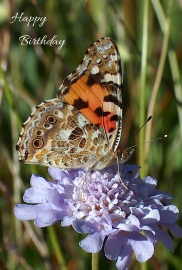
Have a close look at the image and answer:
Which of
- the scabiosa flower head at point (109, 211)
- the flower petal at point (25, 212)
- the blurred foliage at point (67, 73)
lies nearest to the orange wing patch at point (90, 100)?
the scabiosa flower head at point (109, 211)

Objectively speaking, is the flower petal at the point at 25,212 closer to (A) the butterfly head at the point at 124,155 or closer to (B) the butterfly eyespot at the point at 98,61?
(A) the butterfly head at the point at 124,155

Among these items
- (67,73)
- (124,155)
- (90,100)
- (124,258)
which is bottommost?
(124,258)

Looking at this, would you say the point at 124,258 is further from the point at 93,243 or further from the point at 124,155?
the point at 124,155

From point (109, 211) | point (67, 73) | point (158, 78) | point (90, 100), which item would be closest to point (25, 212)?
point (109, 211)

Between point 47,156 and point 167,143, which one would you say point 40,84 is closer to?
point 167,143

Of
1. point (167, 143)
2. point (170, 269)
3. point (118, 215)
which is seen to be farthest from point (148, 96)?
point (118, 215)
